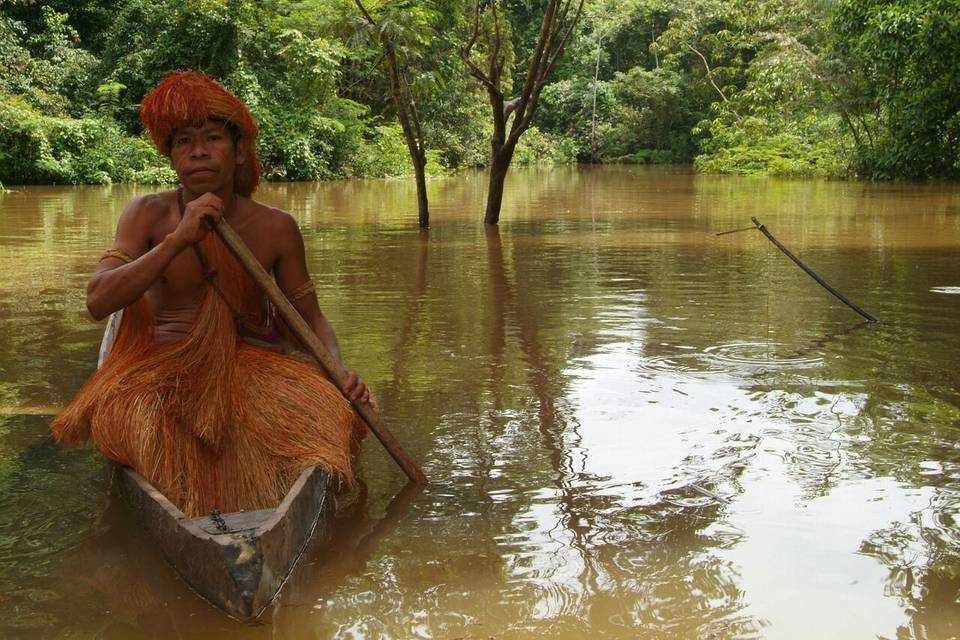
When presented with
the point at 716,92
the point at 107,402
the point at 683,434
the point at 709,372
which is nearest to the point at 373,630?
the point at 107,402

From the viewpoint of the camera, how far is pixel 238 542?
8.52ft

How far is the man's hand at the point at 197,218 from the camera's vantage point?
330cm

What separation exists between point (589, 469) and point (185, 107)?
1915 millimetres

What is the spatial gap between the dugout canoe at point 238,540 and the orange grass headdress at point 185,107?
3.74 feet

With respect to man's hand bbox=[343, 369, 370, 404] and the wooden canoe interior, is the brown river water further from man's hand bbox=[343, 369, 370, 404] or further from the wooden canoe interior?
man's hand bbox=[343, 369, 370, 404]

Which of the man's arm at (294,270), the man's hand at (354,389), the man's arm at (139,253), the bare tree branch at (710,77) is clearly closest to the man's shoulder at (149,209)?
the man's arm at (139,253)

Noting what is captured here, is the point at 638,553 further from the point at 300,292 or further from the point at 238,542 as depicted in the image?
the point at 300,292

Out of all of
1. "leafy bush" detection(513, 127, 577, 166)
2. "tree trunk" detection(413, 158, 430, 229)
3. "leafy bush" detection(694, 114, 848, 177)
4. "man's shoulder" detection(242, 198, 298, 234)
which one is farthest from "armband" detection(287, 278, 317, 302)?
"leafy bush" detection(513, 127, 577, 166)

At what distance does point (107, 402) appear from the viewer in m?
3.59

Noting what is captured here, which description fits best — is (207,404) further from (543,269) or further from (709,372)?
(543,269)

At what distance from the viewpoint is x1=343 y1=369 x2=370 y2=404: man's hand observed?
3.76 metres

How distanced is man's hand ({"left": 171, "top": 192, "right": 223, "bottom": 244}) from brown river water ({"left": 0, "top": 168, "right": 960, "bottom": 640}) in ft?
3.10

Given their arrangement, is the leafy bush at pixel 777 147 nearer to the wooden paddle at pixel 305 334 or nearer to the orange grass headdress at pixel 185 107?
the wooden paddle at pixel 305 334

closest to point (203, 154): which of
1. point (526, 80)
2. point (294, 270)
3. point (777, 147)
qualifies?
point (294, 270)
